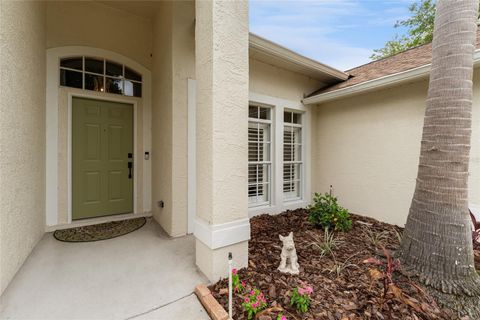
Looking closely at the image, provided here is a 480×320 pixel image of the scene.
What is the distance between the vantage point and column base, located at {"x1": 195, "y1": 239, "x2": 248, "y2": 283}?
83.3 inches

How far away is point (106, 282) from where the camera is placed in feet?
6.89

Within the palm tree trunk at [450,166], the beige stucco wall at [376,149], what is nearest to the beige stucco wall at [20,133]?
the palm tree trunk at [450,166]

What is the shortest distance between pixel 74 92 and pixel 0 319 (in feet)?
10.6

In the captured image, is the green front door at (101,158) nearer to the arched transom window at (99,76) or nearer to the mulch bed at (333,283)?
the arched transom window at (99,76)

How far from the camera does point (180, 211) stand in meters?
3.26

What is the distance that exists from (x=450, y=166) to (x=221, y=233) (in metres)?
2.36

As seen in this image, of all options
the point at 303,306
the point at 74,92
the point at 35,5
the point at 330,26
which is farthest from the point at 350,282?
the point at 330,26

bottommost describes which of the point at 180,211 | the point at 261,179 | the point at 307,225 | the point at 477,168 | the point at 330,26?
the point at 307,225

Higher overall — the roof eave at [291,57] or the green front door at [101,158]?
the roof eave at [291,57]

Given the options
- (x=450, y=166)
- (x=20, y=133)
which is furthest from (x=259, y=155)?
(x=20, y=133)

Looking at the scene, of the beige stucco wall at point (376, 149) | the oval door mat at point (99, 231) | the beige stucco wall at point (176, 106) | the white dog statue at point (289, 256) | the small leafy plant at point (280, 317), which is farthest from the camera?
the beige stucco wall at point (376, 149)

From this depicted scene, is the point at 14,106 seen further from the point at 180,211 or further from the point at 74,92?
the point at 180,211

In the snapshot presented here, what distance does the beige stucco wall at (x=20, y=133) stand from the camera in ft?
6.40

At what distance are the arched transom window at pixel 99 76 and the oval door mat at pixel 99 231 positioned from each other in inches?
95.1
